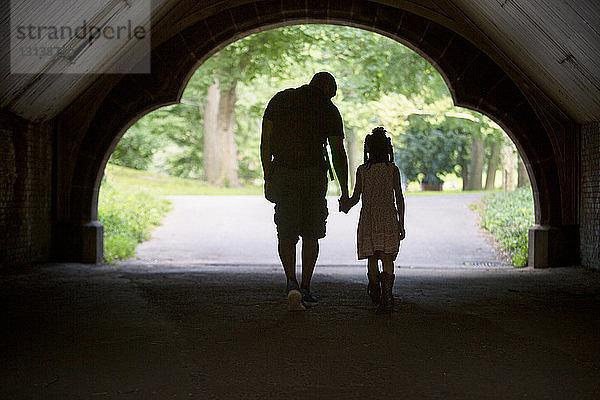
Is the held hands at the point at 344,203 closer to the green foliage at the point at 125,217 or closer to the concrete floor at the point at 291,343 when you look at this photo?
the concrete floor at the point at 291,343

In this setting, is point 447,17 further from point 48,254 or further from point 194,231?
point 194,231

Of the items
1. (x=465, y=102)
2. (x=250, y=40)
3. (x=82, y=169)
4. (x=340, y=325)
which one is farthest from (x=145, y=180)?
(x=340, y=325)

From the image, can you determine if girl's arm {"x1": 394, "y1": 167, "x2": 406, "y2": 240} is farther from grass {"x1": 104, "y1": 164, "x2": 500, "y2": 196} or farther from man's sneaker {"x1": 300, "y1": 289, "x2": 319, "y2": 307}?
grass {"x1": 104, "y1": 164, "x2": 500, "y2": 196}

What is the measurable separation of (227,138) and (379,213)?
20089mm

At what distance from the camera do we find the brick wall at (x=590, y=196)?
1011 cm

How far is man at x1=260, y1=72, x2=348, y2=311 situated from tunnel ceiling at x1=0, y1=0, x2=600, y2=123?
2255 millimetres

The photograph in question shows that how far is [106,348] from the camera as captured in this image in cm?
474

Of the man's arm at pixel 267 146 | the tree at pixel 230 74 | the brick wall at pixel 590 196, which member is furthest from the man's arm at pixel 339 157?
the tree at pixel 230 74

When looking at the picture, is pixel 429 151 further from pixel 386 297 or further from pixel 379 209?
pixel 386 297

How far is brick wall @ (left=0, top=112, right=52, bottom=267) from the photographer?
9297mm

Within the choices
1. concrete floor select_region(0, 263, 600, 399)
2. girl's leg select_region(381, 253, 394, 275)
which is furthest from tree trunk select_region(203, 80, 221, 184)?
girl's leg select_region(381, 253, 394, 275)

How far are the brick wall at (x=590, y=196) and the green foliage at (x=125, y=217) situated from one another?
7.36 metres

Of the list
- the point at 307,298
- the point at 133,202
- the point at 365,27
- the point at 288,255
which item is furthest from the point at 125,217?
the point at 288,255

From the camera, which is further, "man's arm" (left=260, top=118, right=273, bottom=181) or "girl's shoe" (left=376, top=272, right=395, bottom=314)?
"man's arm" (left=260, top=118, right=273, bottom=181)
